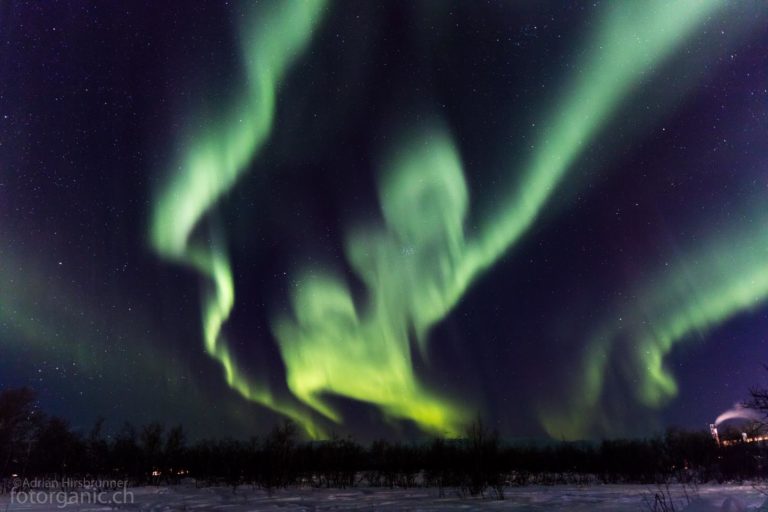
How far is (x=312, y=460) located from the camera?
168 ft

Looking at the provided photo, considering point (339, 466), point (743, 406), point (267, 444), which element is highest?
point (743, 406)

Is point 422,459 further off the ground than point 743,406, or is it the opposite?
point 743,406

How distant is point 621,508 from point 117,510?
18.9 m

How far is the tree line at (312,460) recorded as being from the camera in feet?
141

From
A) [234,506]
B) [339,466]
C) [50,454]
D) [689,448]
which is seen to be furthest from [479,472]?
[50,454]

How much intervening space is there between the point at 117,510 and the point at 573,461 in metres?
60.2

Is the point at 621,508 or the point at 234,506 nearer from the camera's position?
the point at 621,508

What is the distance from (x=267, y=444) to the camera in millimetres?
47312

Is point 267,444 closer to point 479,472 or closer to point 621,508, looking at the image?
point 479,472

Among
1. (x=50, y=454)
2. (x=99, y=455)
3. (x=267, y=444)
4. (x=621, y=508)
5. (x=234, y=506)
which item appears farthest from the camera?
(x=99, y=455)

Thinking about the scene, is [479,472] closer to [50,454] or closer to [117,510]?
[117,510]

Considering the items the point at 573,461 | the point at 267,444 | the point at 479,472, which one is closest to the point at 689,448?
the point at 573,461

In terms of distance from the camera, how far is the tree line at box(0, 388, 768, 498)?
4288 centimetres

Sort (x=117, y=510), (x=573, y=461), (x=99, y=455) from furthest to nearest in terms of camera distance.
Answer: (x=573, y=461) < (x=99, y=455) < (x=117, y=510)
